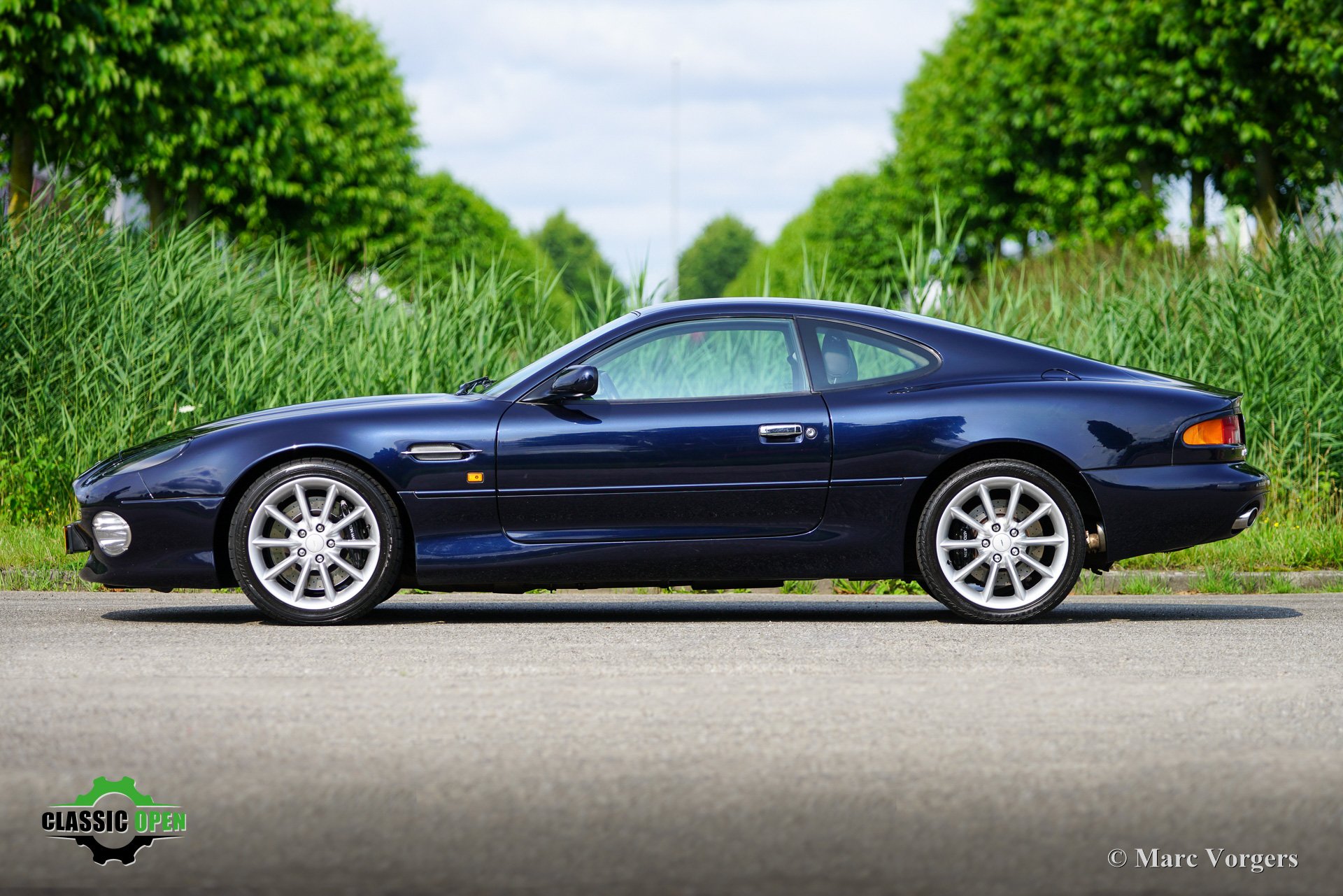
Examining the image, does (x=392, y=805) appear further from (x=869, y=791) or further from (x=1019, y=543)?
(x=1019, y=543)

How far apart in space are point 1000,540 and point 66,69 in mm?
13022

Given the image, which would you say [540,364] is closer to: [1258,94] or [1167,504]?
[1167,504]

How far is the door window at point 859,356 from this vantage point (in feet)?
22.8

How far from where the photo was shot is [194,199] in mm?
23266

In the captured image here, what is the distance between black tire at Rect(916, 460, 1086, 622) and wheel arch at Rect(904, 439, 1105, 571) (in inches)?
2.0

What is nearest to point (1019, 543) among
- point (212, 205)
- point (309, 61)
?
point (212, 205)

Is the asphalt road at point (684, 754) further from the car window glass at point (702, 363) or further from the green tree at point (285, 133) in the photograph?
the green tree at point (285, 133)

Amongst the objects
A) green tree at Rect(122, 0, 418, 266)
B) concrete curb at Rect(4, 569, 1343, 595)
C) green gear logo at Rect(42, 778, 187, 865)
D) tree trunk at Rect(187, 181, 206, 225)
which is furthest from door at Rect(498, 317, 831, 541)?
tree trunk at Rect(187, 181, 206, 225)

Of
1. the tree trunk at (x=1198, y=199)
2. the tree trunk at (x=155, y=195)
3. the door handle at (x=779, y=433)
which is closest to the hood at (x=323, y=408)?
the door handle at (x=779, y=433)

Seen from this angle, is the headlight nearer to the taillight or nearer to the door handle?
the door handle

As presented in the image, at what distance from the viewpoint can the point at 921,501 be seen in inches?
271

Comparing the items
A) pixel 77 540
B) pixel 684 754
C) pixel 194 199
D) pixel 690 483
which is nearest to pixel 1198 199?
pixel 194 199

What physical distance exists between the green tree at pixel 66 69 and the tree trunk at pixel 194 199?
5.06 m

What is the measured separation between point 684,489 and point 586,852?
351 centimetres
